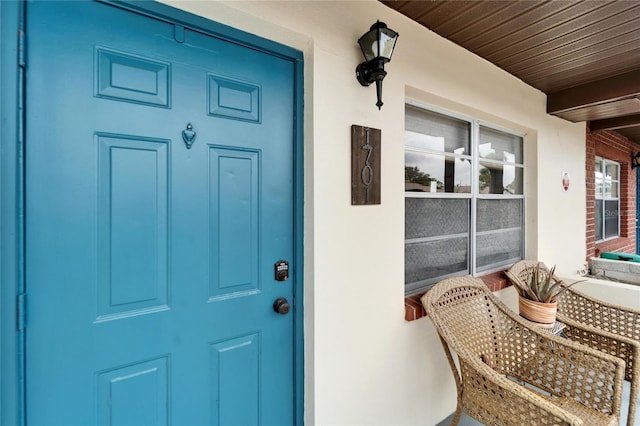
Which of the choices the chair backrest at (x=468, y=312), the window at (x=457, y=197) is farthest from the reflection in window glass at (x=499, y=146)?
the chair backrest at (x=468, y=312)

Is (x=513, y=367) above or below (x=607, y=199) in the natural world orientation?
below

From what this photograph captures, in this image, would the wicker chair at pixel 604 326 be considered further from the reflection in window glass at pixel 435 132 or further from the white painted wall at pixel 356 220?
the reflection in window glass at pixel 435 132

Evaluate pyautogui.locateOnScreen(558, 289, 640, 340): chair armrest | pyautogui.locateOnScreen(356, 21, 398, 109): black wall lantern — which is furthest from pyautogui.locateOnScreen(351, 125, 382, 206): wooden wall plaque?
pyautogui.locateOnScreen(558, 289, 640, 340): chair armrest

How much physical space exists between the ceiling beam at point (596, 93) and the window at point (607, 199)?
2378 mm

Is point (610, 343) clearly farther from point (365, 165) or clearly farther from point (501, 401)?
point (365, 165)

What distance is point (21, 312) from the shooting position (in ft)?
3.04

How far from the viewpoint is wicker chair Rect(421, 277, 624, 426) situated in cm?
136

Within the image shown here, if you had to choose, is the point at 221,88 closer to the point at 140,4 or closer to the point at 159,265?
the point at 140,4

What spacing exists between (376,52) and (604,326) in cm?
264

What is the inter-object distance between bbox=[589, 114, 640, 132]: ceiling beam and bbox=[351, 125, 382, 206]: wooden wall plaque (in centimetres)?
389

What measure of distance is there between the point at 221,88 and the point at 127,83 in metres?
0.35

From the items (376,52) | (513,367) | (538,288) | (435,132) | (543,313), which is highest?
(376,52)

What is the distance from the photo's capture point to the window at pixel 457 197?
2.08 metres

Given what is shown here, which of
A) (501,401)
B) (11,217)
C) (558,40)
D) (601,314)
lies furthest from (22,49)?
(601,314)
